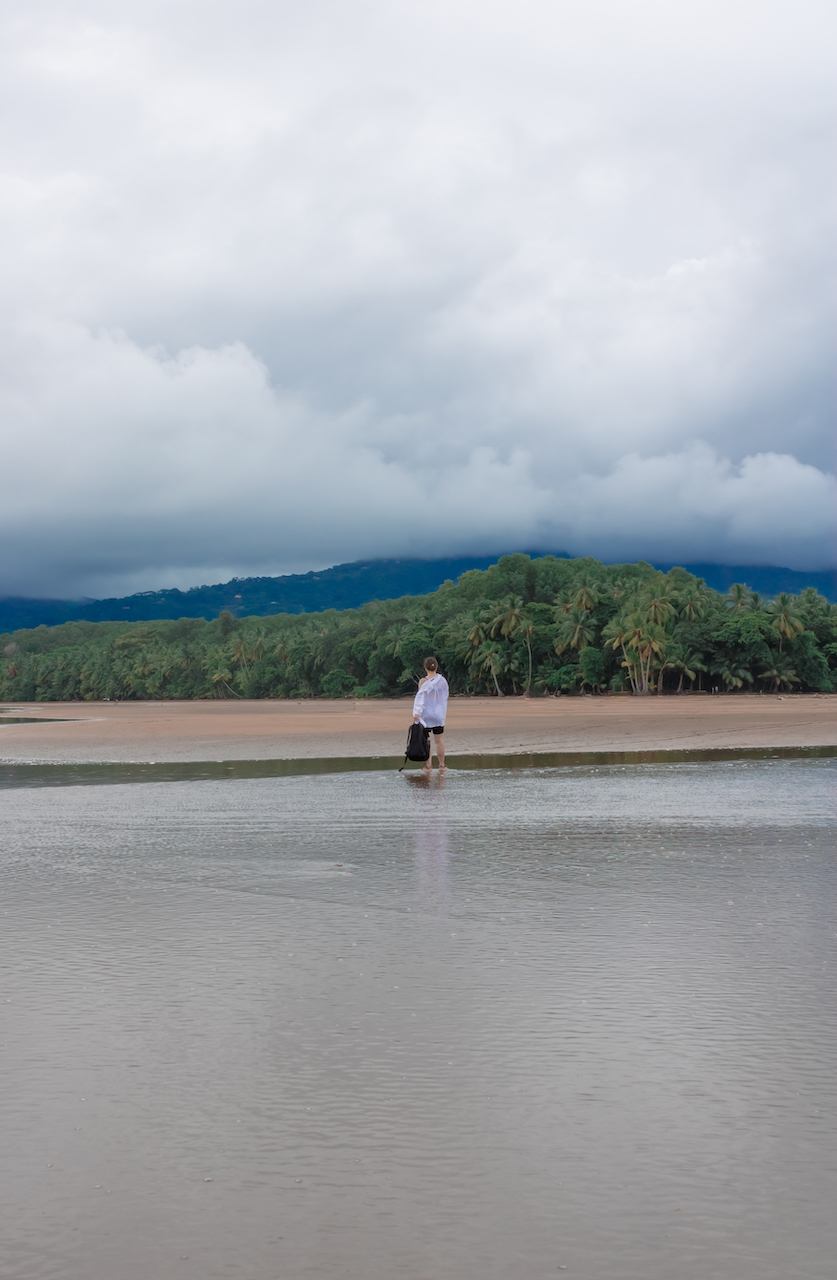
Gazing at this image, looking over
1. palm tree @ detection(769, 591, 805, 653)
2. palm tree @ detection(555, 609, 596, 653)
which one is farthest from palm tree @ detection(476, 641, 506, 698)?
palm tree @ detection(769, 591, 805, 653)

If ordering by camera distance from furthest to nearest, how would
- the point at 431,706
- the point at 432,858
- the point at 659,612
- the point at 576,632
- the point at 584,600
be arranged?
the point at 584,600, the point at 576,632, the point at 659,612, the point at 431,706, the point at 432,858

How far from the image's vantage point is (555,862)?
1099 centimetres

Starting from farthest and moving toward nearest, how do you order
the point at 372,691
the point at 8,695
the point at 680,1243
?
1. the point at 8,695
2. the point at 372,691
3. the point at 680,1243

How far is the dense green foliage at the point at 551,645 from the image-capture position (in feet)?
331

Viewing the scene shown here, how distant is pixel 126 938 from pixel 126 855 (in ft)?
13.0

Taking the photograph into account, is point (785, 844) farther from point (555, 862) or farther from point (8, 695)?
point (8, 695)

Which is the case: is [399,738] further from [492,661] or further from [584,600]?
[584,600]

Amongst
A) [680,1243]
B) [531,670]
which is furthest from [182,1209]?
[531,670]

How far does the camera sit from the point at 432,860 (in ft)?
37.0

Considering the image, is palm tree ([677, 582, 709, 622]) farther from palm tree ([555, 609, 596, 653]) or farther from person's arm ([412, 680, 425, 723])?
person's arm ([412, 680, 425, 723])

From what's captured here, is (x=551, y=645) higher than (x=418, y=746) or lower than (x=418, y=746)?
higher

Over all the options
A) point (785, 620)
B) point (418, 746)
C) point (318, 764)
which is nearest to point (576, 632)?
point (785, 620)

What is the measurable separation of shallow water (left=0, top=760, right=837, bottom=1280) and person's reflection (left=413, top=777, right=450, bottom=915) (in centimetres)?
6

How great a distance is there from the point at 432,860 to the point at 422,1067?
6019 mm
